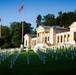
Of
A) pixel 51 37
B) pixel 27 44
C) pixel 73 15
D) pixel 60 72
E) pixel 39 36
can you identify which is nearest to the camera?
pixel 60 72

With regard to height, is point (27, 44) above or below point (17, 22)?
below

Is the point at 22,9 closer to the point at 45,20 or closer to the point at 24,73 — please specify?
the point at 24,73

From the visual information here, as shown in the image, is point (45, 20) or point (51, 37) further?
point (45, 20)

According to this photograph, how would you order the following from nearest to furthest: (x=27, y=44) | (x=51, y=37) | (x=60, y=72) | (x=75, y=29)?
(x=60, y=72), (x=75, y=29), (x=51, y=37), (x=27, y=44)

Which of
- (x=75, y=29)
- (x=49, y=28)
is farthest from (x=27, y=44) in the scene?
(x=75, y=29)

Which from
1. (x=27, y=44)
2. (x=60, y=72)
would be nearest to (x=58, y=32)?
(x=27, y=44)

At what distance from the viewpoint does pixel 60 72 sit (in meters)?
12.3

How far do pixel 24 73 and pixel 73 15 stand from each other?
87.7 metres

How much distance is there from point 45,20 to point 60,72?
108926 mm

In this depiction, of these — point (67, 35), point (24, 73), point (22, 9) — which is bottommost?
point (24, 73)

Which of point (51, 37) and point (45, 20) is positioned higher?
point (45, 20)

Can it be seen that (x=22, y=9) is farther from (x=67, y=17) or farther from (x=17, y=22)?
(x=17, y=22)

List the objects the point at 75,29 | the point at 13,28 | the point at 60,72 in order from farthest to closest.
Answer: the point at 13,28, the point at 75,29, the point at 60,72

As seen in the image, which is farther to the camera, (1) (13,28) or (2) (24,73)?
(1) (13,28)
